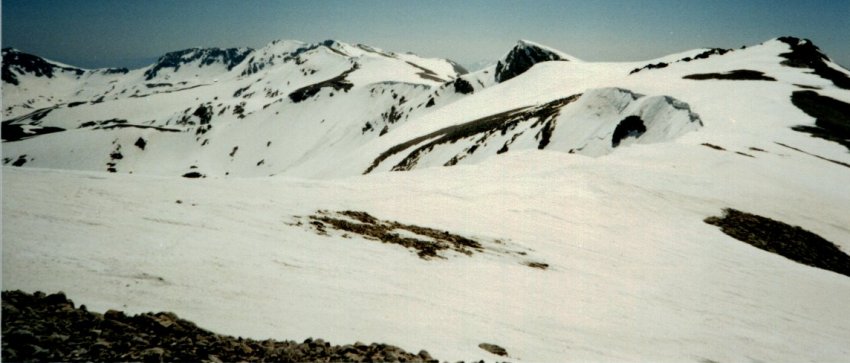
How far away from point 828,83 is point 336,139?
13622 centimetres

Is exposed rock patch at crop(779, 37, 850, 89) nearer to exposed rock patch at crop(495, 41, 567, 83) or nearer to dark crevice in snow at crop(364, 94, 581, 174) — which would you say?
dark crevice in snow at crop(364, 94, 581, 174)

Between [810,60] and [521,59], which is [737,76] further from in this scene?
[521,59]

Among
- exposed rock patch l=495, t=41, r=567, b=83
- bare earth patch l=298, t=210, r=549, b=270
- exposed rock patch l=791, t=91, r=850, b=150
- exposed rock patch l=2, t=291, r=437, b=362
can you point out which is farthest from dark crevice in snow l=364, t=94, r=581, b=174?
exposed rock patch l=495, t=41, r=567, b=83

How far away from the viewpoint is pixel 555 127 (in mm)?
46750

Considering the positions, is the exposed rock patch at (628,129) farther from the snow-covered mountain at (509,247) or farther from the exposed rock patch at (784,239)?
the exposed rock patch at (784,239)

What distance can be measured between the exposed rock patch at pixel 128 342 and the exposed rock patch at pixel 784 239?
Result: 20619 mm

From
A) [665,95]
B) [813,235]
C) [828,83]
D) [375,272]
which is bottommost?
[375,272]

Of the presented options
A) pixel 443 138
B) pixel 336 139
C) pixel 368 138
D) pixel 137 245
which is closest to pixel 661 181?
pixel 137 245

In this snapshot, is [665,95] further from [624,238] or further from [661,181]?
[624,238]

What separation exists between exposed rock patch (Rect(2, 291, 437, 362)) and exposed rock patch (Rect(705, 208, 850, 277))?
67.6 feet

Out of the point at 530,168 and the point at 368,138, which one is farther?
the point at 368,138

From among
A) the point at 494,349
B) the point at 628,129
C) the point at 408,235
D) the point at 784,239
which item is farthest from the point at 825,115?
the point at 494,349

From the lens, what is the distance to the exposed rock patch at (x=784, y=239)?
2058 cm

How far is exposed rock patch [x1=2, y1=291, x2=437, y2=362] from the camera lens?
6.00m
